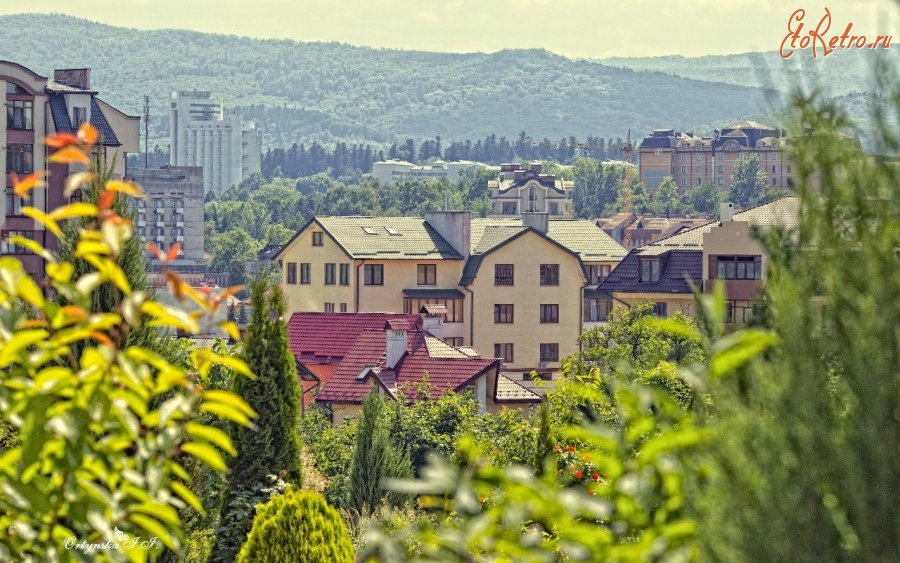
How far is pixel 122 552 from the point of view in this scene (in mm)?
4277

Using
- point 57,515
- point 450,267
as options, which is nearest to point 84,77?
point 450,267

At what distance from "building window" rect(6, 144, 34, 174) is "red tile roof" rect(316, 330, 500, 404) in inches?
728

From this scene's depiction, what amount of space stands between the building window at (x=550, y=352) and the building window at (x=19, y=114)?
929 inches

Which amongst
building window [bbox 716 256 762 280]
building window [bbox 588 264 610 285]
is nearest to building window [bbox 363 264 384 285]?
building window [bbox 588 264 610 285]

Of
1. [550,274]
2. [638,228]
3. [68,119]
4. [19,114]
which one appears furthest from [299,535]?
[638,228]

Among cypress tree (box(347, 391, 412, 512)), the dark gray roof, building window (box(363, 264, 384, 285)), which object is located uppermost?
the dark gray roof

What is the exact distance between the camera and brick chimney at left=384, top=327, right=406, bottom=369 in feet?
129

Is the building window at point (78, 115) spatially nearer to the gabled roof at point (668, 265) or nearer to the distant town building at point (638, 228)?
the gabled roof at point (668, 265)

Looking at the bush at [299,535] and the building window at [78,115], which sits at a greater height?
the building window at [78,115]

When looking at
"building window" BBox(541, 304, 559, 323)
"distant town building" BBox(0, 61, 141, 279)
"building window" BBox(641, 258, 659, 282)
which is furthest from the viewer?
"building window" BBox(541, 304, 559, 323)

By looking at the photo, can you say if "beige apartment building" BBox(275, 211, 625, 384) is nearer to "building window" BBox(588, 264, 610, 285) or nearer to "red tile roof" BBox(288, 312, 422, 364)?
"building window" BBox(588, 264, 610, 285)

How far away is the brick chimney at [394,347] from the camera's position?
3919cm

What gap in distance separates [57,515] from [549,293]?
199 ft

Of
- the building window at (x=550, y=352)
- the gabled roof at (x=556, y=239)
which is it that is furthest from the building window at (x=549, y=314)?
the gabled roof at (x=556, y=239)
